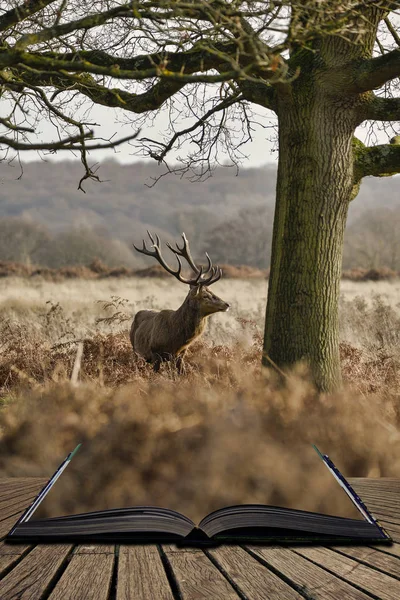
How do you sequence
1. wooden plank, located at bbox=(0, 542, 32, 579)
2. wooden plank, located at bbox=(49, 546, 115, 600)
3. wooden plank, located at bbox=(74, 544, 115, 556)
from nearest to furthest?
1. wooden plank, located at bbox=(49, 546, 115, 600)
2. wooden plank, located at bbox=(0, 542, 32, 579)
3. wooden plank, located at bbox=(74, 544, 115, 556)

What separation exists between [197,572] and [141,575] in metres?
0.21

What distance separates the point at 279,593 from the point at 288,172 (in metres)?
5.85

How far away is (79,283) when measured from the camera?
80.6 feet

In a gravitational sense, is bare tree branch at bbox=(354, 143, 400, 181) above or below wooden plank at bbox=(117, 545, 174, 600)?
above

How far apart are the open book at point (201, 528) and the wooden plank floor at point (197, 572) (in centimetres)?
5

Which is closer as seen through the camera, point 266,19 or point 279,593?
point 279,593

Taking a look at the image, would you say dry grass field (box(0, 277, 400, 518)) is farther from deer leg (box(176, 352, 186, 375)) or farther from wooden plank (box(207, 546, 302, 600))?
deer leg (box(176, 352, 186, 375))

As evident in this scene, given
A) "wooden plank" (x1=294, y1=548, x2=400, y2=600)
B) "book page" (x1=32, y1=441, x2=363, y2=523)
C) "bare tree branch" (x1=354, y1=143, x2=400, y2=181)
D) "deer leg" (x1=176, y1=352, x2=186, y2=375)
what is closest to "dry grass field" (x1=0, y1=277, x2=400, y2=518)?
"book page" (x1=32, y1=441, x2=363, y2=523)

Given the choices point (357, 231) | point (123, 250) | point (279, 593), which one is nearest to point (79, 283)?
point (123, 250)

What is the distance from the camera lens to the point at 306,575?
2.40m

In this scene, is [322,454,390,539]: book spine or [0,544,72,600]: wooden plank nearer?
[0,544,72,600]: wooden plank

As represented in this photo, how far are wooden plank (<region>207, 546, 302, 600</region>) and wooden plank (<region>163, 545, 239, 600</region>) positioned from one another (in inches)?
1.7

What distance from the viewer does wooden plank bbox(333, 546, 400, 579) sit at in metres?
2.52

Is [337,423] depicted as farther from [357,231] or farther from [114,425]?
[357,231]
